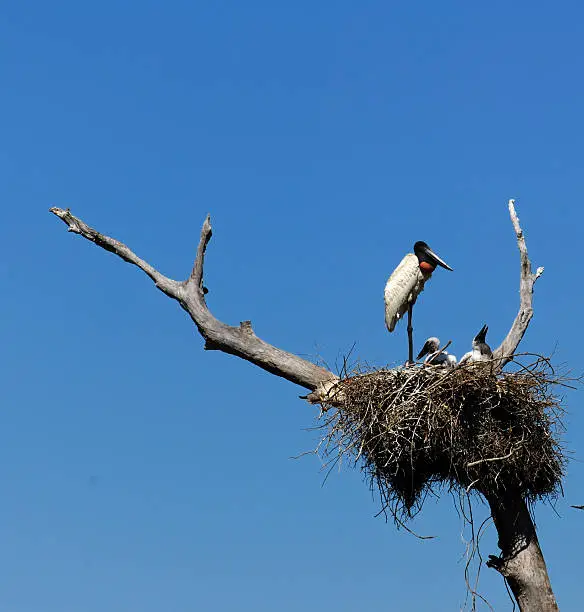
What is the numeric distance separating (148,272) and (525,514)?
14.7 feet

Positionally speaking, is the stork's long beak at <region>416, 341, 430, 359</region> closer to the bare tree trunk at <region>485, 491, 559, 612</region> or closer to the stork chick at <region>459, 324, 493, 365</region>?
the stork chick at <region>459, 324, 493, 365</region>

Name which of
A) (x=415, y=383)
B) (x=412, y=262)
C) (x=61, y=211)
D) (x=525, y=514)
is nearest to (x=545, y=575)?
(x=525, y=514)

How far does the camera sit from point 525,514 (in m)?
9.76

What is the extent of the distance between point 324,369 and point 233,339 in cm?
94

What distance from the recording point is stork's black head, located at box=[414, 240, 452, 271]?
12516 mm

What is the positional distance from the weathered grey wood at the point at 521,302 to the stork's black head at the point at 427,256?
61.7 inches

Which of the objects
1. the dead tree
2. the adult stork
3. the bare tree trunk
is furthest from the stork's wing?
the bare tree trunk

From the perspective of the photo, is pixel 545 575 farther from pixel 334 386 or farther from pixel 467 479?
pixel 334 386

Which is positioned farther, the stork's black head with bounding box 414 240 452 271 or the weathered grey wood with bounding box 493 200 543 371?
the stork's black head with bounding box 414 240 452 271

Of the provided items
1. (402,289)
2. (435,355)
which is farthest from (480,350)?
(402,289)

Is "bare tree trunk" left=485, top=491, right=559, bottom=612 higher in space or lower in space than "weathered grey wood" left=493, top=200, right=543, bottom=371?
lower

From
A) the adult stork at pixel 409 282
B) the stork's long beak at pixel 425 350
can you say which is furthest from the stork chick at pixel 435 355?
the adult stork at pixel 409 282

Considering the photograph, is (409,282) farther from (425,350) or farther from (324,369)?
(324,369)

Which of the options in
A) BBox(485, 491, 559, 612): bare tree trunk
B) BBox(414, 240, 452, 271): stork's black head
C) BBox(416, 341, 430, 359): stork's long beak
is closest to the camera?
BBox(485, 491, 559, 612): bare tree trunk
